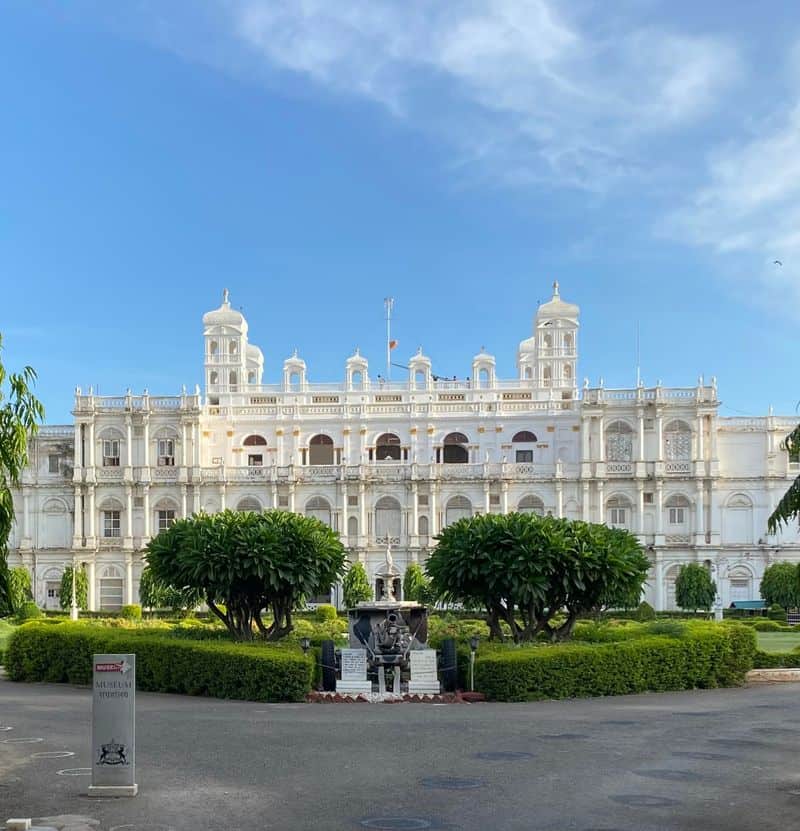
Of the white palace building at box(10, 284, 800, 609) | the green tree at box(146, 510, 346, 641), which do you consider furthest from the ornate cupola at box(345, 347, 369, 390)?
the green tree at box(146, 510, 346, 641)

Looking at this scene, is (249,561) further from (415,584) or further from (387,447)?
(387,447)

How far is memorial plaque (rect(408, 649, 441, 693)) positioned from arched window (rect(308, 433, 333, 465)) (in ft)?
192

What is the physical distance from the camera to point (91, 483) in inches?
3324

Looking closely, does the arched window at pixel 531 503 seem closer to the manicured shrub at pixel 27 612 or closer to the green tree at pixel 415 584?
the green tree at pixel 415 584

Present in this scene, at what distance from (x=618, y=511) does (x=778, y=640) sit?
3238 cm

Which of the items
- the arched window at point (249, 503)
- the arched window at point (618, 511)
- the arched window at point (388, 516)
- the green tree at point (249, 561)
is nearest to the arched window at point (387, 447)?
the arched window at point (388, 516)

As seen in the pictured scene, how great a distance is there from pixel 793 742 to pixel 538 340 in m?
71.1

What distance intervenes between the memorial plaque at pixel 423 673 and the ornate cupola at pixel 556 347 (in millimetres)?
60823

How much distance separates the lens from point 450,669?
96.6 ft

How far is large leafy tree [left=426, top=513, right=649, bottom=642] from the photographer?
116 ft

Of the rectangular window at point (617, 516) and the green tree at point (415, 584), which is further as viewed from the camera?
the rectangular window at point (617, 516)

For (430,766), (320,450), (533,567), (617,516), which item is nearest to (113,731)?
(430,766)

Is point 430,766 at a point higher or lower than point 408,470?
lower

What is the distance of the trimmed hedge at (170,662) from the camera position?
2823cm
